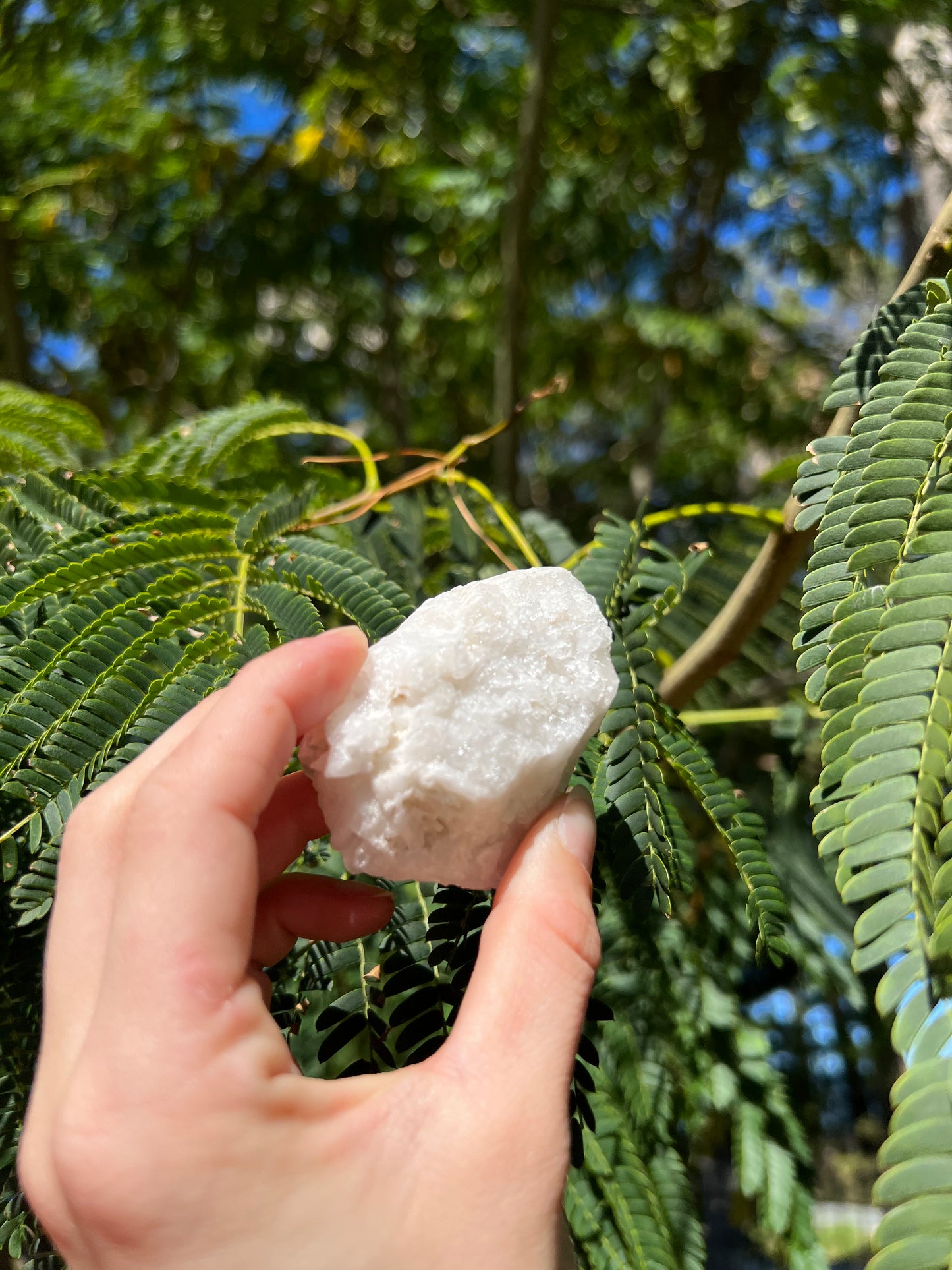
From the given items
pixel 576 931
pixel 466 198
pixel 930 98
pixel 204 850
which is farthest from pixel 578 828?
pixel 930 98

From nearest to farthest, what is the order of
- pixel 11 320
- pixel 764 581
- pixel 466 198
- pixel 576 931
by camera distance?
1. pixel 576 931
2. pixel 764 581
3. pixel 11 320
4. pixel 466 198

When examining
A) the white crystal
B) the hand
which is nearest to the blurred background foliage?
the white crystal

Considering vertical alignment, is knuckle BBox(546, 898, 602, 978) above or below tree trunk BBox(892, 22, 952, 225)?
below

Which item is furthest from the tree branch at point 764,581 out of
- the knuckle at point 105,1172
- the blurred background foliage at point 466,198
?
the blurred background foliage at point 466,198

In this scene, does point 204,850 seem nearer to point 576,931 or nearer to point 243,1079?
point 243,1079

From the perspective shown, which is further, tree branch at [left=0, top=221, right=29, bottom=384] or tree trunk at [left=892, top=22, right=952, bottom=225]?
tree trunk at [left=892, top=22, right=952, bottom=225]

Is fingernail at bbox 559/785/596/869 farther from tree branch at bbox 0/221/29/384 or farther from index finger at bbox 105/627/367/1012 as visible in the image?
tree branch at bbox 0/221/29/384

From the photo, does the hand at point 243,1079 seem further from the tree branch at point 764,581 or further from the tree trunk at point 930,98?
the tree trunk at point 930,98
